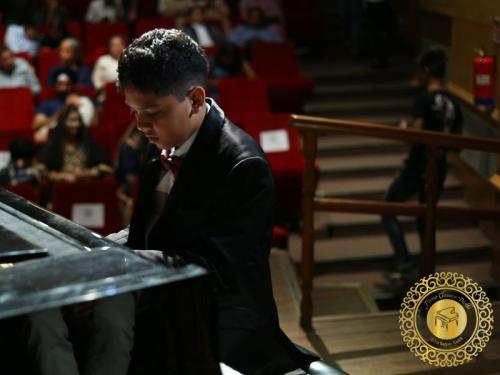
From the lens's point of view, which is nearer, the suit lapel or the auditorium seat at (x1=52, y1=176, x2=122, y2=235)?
the suit lapel

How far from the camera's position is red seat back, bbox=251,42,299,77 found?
905 cm

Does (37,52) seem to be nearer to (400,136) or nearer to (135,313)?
(400,136)

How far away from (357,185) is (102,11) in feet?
13.6

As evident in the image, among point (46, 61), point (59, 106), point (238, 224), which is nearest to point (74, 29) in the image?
point (46, 61)

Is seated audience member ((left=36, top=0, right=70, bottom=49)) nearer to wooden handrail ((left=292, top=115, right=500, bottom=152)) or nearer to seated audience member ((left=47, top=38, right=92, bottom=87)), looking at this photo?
seated audience member ((left=47, top=38, right=92, bottom=87))

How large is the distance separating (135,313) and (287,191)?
17.2 ft

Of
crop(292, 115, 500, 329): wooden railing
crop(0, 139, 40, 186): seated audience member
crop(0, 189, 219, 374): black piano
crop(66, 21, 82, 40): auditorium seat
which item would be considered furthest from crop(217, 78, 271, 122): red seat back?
crop(0, 189, 219, 374): black piano

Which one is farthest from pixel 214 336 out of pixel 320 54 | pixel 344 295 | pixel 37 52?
pixel 320 54

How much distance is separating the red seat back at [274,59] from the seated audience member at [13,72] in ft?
6.80

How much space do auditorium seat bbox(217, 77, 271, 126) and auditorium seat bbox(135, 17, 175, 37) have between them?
2102 millimetres

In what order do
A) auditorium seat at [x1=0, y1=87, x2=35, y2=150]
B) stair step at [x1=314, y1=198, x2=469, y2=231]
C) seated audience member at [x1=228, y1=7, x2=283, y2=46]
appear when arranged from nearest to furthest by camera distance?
A: stair step at [x1=314, y1=198, x2=469, y2=231] < auditorium seat at [x1=0, y1=87, x2=35, y2=150] < seated audience member at [x1=228, y1=7, x2=283, y2=46]

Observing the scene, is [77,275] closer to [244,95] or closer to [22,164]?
[22,164]

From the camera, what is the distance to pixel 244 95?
25.7 ft

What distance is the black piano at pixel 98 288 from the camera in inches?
62.4
